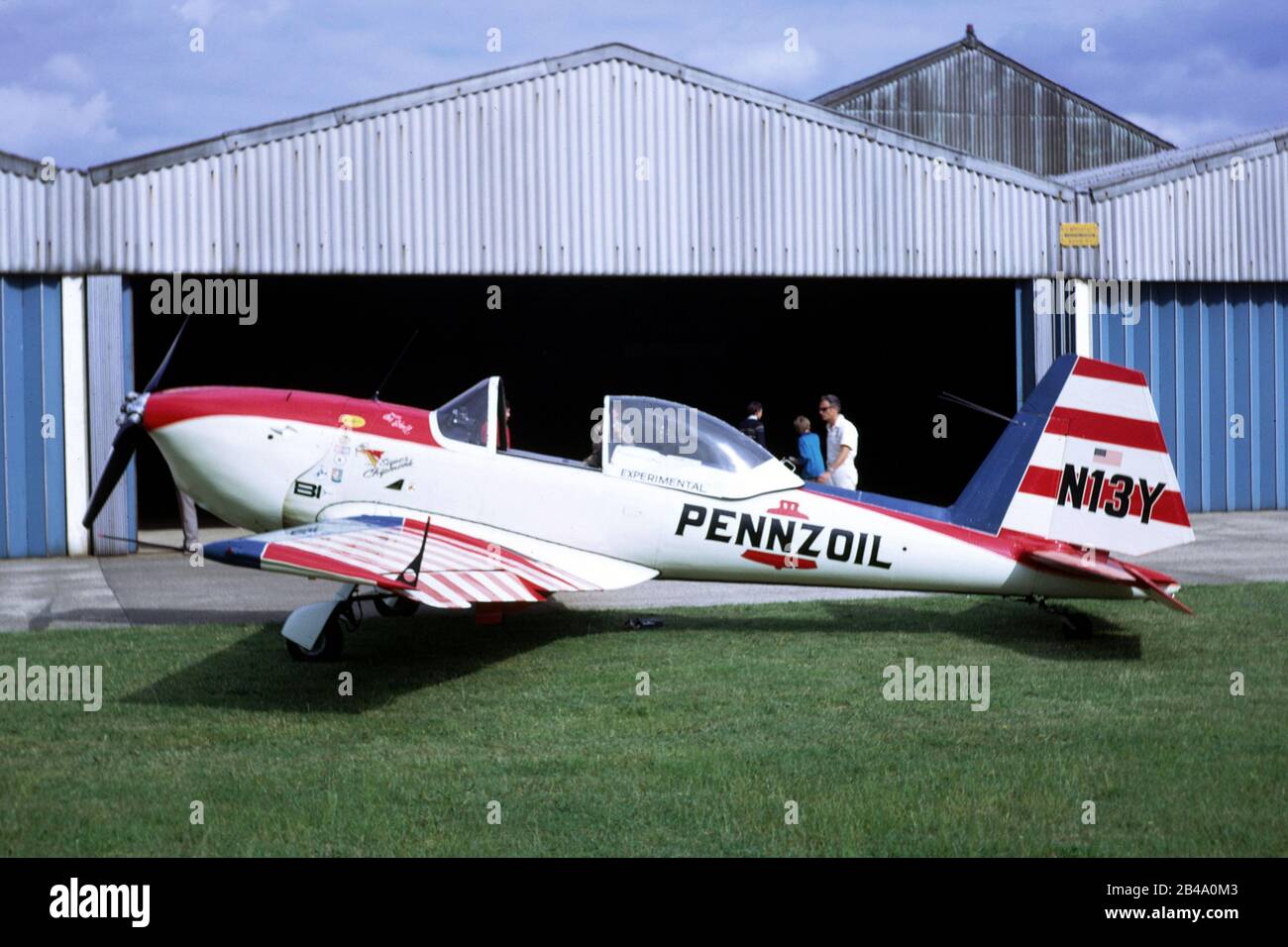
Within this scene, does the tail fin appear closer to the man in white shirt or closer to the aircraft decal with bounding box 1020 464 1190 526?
the aircraft decal with bounding box 1020 464 1190 526

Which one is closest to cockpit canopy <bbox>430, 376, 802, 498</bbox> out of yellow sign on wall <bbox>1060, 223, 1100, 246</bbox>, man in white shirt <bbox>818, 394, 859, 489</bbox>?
man in white shirt <bbox>818, 394, 859, 489</bbox>

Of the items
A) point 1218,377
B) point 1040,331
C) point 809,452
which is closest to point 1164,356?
point 1218,377

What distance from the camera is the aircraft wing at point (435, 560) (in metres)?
7.52

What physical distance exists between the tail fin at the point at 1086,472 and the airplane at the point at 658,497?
1cm

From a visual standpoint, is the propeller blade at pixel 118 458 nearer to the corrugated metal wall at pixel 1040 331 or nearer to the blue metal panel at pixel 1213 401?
the corrugated metal wall at pixel 1040 331

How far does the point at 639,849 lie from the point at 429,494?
4.95 meters

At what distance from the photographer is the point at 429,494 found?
32.4 feet

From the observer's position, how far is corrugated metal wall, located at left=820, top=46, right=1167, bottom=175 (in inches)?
1647

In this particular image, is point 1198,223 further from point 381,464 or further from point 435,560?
point 435,560

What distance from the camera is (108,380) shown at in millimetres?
16609

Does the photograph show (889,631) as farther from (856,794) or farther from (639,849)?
(639,849)

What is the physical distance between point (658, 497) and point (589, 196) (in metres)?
9.18
